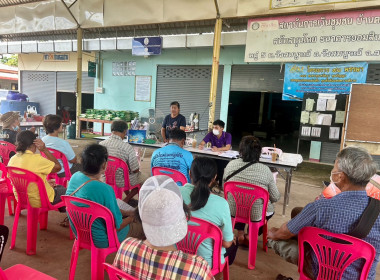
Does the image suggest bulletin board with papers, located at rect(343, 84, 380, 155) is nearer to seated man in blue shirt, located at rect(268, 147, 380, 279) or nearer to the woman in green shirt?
seated man in blue shirt, located at rect(268, 147, 380, 279)

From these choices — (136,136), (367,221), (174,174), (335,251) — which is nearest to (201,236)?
(335,251)

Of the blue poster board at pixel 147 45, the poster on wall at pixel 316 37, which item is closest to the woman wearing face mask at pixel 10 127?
the poster on wall at pixel 316 37

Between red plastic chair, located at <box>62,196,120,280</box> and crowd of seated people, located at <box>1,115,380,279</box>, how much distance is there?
5 centimetres

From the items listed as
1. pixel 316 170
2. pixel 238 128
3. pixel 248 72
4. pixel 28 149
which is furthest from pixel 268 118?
pixel 28 149

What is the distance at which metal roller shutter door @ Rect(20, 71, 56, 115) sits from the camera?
12.2 metres

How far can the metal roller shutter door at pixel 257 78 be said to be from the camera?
7.78 metres

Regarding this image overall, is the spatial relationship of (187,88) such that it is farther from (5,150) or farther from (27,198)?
(27,198)

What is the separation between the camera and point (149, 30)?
8.70m

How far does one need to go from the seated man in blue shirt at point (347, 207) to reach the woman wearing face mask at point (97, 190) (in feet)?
3.96

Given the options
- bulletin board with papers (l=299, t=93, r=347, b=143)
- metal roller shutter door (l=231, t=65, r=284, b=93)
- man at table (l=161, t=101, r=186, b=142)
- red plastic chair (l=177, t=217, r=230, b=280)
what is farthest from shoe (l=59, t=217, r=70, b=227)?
metal roller shutter door (l=231, t=65, r=284, b=93)

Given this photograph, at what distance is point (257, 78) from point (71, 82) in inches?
313

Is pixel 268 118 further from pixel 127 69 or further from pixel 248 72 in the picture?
pixel 127 69

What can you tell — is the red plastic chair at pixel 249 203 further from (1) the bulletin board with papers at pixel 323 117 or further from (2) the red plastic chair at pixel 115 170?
(1) the bulletin board with papers at pixel 323 117

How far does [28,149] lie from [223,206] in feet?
6.38
